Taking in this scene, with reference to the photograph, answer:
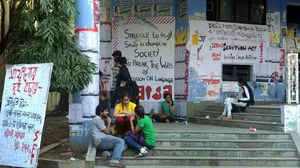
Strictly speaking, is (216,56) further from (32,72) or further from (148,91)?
(32,72)

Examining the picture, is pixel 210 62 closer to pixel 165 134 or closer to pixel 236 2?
pixel 236 2

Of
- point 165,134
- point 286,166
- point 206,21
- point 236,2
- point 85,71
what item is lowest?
point 286,166

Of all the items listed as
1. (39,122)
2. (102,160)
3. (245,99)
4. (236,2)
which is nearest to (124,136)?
(102,160)

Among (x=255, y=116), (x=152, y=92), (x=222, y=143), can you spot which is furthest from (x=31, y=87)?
(x=255, y=116)

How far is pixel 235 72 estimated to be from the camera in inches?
496

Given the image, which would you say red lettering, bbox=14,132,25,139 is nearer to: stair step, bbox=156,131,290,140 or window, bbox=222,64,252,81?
stair step, bbox=156,131,290,140

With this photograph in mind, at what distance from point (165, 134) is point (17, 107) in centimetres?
362

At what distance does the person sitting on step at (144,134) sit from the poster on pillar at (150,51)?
427cm

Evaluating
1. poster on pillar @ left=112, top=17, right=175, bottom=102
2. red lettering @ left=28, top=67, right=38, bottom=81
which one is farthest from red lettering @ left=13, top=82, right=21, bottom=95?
A: poster on pillar @ left=112, top=17, right=175, bottom=102

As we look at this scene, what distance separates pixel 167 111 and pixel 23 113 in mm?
6120

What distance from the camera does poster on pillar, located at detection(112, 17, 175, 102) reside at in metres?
12.2

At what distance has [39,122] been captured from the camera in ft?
20.4

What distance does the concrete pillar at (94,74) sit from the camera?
27.9ft

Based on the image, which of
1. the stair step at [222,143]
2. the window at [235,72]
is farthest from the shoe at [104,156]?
the window at [235,72]
